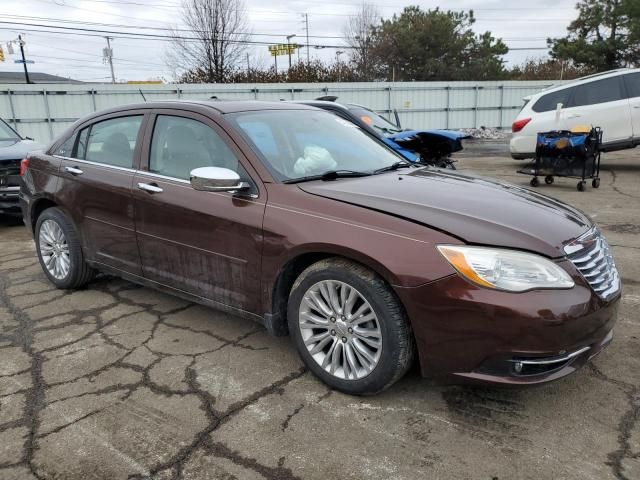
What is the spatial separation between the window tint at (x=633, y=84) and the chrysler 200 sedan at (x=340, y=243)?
8.77 meters

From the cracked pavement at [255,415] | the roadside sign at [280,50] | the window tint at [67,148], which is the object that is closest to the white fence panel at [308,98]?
the window tint at [67,148]

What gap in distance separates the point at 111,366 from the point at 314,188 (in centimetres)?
166

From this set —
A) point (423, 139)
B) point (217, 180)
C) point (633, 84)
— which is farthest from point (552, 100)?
point (217, 180)

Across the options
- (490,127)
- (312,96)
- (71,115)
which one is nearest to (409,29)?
(490,127)

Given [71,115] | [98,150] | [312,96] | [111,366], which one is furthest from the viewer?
[312,96]

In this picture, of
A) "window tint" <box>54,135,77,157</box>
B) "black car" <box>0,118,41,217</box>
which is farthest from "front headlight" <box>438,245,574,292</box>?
"black car" <box>0,118,41,217</box>

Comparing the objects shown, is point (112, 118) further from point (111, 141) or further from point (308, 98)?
point (308, 98)

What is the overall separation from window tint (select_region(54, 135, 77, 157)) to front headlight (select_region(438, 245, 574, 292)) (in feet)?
11.1

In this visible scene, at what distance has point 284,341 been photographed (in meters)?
3.53

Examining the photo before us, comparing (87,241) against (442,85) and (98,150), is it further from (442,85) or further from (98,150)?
(442,85)

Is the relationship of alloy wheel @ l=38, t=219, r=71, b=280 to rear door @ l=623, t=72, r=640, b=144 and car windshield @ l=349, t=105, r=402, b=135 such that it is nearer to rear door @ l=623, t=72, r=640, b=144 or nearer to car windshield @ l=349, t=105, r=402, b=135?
car windshield @ l=349, t=105, r=402, b=135

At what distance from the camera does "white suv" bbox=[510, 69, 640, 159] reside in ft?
34.1

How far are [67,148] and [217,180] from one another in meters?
2.16

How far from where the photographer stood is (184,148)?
3537 mm
